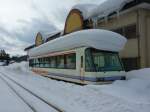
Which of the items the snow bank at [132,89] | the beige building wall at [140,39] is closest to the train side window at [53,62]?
the beige building wall at [140,39]

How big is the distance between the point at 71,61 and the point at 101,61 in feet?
8.64

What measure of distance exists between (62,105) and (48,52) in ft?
41.4

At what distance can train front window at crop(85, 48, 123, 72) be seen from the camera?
15.2 meters

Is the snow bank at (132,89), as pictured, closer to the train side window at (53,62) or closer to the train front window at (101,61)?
the train front window at (101,61)

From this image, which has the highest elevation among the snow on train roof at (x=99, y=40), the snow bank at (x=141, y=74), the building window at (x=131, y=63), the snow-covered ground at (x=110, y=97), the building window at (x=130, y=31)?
the building window at (x=130, y=31)

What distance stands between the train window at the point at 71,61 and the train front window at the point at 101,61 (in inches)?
67.5

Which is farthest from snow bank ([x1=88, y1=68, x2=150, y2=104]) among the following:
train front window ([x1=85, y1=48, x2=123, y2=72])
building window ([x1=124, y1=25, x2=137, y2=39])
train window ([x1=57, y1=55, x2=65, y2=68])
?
train window ([x1=57, y1=55, x2=65, y2=68])

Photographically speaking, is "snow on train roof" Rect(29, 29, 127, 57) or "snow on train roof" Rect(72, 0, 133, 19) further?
"snow on train roof" Rect(72, 0, 133, 19)

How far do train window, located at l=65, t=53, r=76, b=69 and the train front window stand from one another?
5.62 ft

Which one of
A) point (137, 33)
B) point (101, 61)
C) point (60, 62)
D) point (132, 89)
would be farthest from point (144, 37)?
point (132, 89)

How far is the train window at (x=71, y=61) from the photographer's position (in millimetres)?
17112

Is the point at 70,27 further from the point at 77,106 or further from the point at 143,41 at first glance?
the point at 77,106

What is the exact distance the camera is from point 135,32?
769 inches

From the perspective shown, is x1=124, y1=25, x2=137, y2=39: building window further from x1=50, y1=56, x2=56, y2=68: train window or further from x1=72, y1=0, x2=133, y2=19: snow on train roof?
x1=50, y1=56, x2=56, y2=68: train window
